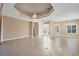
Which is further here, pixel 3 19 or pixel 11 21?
pixel 11 21

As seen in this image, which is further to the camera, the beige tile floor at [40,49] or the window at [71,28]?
the window at [71,28]

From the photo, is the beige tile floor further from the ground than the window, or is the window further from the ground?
the window

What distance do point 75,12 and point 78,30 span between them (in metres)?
1.13

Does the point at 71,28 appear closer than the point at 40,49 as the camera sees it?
No

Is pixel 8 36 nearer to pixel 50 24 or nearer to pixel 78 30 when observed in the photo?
pixel 50 24

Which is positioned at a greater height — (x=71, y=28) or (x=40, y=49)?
(x=71, y=28)

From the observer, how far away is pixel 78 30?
6.18 metres

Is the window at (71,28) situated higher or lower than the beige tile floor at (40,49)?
higher

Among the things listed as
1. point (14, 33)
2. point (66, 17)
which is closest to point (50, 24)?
point (66, 17)

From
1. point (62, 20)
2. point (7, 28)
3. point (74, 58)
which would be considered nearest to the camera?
point (74, 58)

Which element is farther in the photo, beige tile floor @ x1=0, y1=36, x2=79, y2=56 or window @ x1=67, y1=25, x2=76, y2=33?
window @ x1=67, y1=25, x2=76, y2=33

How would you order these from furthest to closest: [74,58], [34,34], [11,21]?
[34,34], [11,21], [74,58]

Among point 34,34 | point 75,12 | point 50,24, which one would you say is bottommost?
point 34,34

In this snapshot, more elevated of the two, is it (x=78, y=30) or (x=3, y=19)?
(x=3, y=19)
